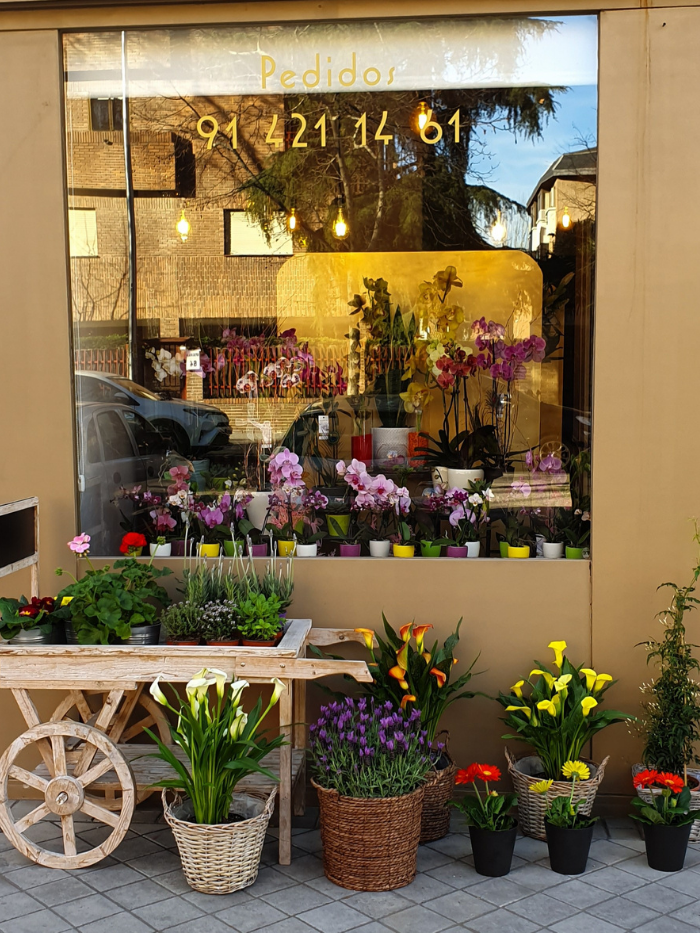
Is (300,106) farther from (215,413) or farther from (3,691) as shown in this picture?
(3,691)

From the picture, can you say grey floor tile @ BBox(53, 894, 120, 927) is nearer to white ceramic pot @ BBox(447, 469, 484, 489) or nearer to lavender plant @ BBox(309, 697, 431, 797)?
lavender plant @ BBox(309, 697, 431, 797)

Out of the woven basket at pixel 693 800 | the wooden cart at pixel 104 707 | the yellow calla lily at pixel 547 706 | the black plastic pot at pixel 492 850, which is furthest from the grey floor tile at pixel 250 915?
the woven basket at pixel 693 800

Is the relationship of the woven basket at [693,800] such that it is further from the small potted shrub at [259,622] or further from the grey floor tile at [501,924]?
the small potted shrub at [259,622]

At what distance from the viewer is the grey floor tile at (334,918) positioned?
336cm

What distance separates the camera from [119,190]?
15.8 ft

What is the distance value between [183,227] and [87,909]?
124 inches

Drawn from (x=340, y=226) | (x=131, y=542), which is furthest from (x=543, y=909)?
(x=340, y=226)

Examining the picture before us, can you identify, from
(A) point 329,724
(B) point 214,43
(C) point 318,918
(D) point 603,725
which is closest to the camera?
(C) point 318,918

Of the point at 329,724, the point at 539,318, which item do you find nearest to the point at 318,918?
the point at 329,724

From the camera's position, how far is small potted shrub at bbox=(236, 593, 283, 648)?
3.96 m

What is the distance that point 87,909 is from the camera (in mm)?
3494

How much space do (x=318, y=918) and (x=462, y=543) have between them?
183 centimetres

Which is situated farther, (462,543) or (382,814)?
(462,543)

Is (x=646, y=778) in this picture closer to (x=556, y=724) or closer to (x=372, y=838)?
(x=556, y=724)
